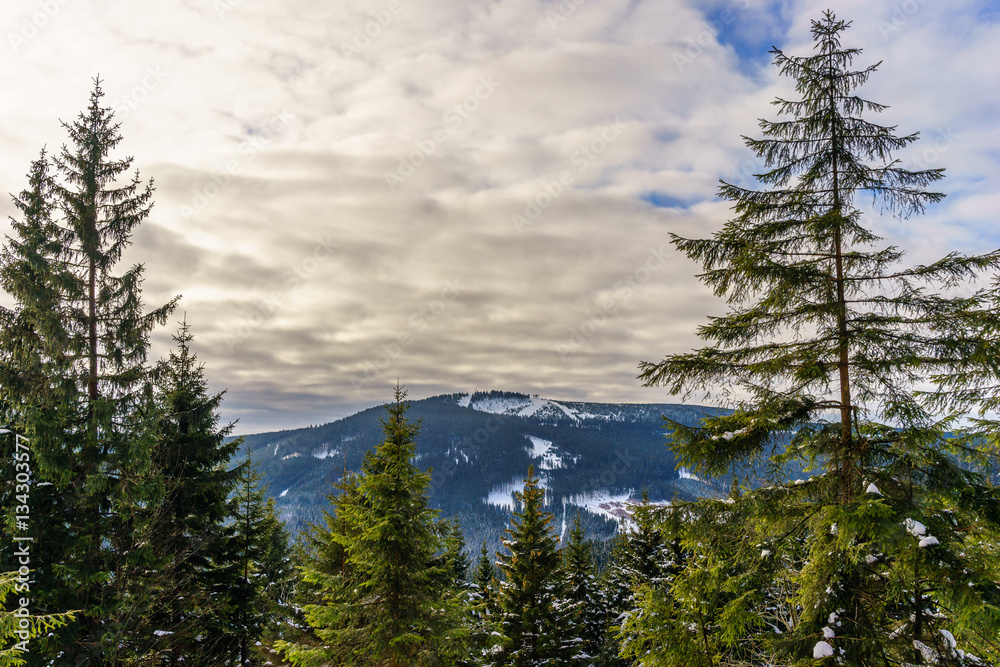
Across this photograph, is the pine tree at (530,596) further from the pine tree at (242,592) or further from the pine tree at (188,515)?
the pine tree at (188,515)

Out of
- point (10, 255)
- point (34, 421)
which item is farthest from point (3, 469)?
point (10, 255)

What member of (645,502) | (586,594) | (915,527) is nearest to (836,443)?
(915,527)

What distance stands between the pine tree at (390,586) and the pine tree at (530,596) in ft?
26.2

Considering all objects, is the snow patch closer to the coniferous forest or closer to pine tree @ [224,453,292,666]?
the coniferous forest

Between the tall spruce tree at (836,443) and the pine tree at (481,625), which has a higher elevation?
the tall spruce tree at (836,443)

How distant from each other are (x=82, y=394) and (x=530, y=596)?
1705 centimetres

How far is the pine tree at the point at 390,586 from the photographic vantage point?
10477mm

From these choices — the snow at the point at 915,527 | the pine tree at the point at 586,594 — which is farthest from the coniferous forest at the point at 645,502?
the pine tree at the point at 586,594

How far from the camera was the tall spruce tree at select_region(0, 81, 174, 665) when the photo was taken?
36.9 feet

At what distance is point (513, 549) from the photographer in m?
20.4

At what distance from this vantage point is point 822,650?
6.07 metres

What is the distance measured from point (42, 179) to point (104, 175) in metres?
1.29

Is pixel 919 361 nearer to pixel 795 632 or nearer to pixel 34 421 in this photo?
pixel 795 632

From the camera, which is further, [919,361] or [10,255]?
[10,255]
